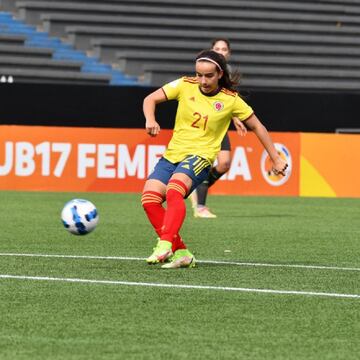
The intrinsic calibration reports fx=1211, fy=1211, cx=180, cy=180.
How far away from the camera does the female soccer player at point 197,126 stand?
9.16 metres

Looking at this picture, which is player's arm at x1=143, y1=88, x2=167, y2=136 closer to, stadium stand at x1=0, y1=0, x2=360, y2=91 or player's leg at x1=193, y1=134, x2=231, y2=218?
player's leg at x1=193, y1=134, x2=231, y2=218

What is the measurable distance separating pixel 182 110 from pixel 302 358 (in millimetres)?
4294

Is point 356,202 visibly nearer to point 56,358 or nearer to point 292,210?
point 292,210

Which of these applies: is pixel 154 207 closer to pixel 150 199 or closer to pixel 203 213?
pixel 150 199

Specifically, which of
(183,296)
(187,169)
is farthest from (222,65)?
(183,296)

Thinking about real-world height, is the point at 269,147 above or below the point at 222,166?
above

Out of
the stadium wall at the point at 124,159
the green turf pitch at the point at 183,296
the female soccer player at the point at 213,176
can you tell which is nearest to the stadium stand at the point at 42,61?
the stadium wall at the point at 124,159

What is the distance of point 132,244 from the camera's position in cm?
1141

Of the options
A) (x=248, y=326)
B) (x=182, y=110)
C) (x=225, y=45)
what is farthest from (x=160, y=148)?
(x=248, y=326)

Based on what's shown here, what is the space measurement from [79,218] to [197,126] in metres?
1.21

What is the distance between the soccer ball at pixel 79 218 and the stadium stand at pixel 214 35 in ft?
59.2

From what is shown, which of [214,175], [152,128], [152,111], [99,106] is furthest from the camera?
[99,106]

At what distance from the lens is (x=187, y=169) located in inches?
360

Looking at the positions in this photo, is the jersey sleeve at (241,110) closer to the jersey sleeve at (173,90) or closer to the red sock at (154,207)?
the jersey sleeve at (173,90)
